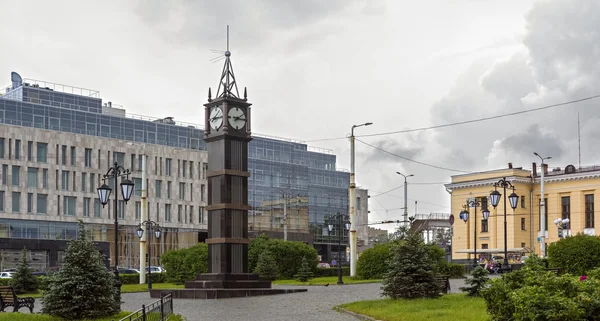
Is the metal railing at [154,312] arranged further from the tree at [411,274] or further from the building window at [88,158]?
the building window at [88,158]

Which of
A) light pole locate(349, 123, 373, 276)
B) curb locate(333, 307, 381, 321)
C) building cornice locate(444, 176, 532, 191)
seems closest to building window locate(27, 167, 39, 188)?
building cornice locate(444, 176, 532, 191)

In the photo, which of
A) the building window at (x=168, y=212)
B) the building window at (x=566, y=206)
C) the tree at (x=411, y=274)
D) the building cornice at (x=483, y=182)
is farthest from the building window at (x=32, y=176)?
the tree at (x=411, y=274)

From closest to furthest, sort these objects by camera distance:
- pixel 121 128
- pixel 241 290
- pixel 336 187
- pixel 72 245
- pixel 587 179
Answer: pixel 72 245 < pixel 241 290 < pixel 587 179 < pixel 121 128 < pixel 336 187

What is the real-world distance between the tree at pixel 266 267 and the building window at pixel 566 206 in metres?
41.2

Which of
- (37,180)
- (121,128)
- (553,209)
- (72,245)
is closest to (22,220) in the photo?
(37,180)

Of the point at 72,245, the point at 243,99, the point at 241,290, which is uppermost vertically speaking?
the point at 243,99

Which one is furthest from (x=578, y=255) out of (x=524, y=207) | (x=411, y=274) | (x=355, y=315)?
(x=524, y=207)

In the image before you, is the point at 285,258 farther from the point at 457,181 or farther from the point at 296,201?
the point at 296,201

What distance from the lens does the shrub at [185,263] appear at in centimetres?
5075

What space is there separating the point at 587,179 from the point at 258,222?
1901 inches

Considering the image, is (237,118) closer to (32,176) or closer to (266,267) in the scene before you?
(266,267)

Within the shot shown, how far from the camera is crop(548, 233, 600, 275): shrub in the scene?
3000cm

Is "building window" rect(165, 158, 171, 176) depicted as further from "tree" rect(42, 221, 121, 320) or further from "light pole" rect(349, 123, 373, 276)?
"tree" rect(42, 221, 121, 320)

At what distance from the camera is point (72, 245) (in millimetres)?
22172
